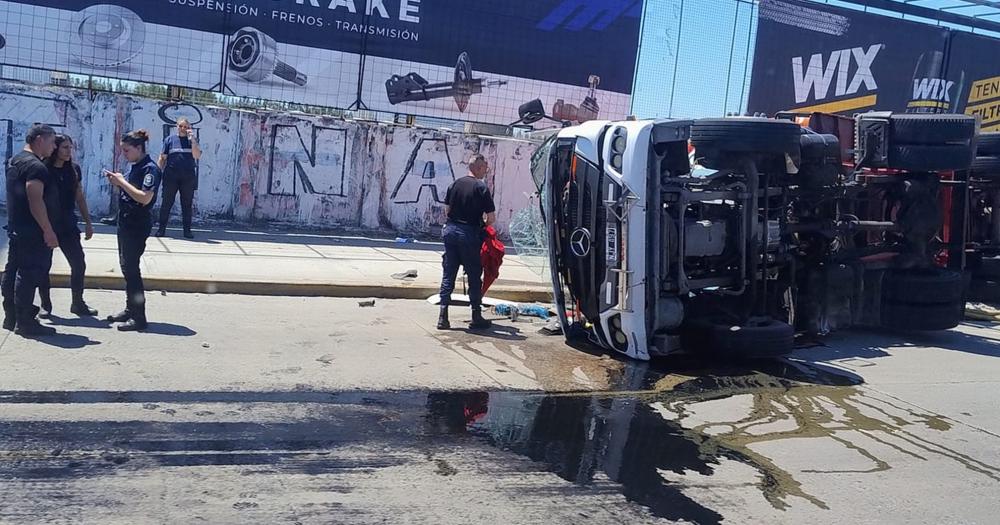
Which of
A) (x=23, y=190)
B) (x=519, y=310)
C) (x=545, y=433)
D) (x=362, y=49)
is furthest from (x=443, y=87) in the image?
(x=545, y=433)

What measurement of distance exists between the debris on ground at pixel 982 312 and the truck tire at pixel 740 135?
224 inches

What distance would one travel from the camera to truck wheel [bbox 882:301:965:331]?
354 inches

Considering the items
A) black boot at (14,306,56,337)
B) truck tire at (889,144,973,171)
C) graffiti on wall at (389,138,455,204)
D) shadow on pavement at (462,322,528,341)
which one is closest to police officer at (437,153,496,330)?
shadow on pavement at (462,322,528,341)

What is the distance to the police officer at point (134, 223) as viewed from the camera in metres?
7.21

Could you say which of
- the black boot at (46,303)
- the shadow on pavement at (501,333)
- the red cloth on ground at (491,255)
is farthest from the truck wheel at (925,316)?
the black boot at (46,303)

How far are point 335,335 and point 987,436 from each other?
513cm

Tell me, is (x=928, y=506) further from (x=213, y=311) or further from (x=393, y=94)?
(x=393, y=94)

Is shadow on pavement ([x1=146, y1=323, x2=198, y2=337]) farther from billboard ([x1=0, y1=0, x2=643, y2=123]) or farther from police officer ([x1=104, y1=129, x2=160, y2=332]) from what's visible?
billboard ([x1=0, y1=0, x2=643, y2=123])

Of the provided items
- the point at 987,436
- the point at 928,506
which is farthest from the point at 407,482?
the point at 987,436

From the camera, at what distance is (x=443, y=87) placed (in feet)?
52.0

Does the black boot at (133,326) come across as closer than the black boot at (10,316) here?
No

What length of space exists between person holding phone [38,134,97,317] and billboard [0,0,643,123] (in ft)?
22.3

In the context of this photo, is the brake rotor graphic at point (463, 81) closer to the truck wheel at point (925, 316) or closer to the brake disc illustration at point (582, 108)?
the brake disc illustration at point (582, 108)

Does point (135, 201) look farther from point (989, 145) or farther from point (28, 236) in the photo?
point (989, 145)
